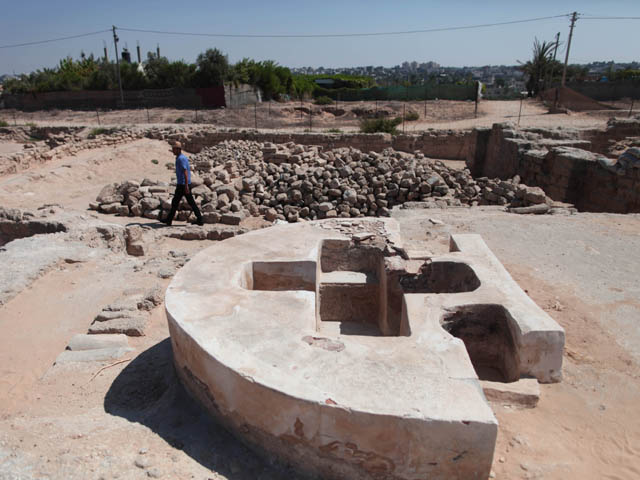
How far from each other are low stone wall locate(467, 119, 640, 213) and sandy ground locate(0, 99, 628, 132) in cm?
611

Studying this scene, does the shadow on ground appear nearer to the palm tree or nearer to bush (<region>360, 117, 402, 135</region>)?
bush (<region>360, 117, 402, 135</region>)

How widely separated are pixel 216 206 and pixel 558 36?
A: 108 feet

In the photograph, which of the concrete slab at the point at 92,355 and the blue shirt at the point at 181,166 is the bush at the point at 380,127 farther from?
the concrete slab at the point at 92,355

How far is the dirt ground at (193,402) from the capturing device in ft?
9.66

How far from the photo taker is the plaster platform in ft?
8.84

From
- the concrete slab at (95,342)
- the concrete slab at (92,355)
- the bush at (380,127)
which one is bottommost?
the concrete slab at (92,355)

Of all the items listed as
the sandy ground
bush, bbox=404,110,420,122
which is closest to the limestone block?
the sandy ground

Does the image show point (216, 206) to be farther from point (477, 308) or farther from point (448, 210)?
point (477, 308)

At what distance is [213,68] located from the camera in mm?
29531

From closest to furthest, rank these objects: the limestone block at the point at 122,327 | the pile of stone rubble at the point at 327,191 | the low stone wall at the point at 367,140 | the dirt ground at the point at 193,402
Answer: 1. the dirt ground at the point at 193,402
2. the limestone block at the point at 122,327
3. the pile of stone rubble at the point at 327,191
4. the low stone wall at the point at 367,140

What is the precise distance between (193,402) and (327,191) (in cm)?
829

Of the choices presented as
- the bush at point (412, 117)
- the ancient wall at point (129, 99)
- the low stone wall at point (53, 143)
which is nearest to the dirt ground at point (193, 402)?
the low stone wall at point (53, 143)

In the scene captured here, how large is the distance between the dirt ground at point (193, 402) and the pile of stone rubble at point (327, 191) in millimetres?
2865

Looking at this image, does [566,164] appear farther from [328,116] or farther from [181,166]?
[328,116]
